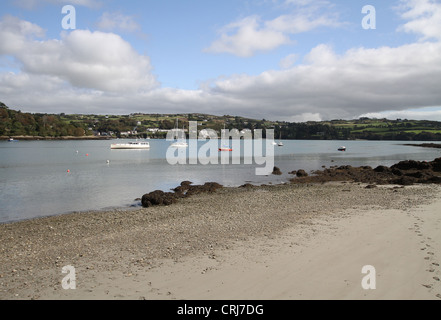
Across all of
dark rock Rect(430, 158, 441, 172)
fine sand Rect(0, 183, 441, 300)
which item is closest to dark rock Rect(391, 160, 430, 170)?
dark rock Rect(430, 158, 441, 172)

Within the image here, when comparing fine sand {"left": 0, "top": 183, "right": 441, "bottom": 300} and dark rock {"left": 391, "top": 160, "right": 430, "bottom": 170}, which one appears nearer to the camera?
fine sand {"left": 0, "top": 183, "right": 441, "bottom": 300}

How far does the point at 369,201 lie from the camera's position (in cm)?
1791

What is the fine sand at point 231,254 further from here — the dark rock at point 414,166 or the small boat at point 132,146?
the small boat at point 132,146

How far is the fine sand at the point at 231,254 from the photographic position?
23.0ft

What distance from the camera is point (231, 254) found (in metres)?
9.22

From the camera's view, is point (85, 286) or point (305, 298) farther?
point (85, 286)

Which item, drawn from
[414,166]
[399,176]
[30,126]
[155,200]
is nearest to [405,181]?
[399,176]

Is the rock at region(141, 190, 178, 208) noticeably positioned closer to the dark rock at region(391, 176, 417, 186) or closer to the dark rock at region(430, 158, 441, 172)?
the dark rock at region(391, 176, 417, 186)

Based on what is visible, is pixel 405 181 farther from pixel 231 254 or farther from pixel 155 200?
pixel 231 254

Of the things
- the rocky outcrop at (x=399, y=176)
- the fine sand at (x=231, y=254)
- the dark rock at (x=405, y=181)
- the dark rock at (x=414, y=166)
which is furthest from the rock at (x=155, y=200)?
the dark rock at (x=414, y=166)

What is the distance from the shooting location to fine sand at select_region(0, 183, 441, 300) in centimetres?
701
